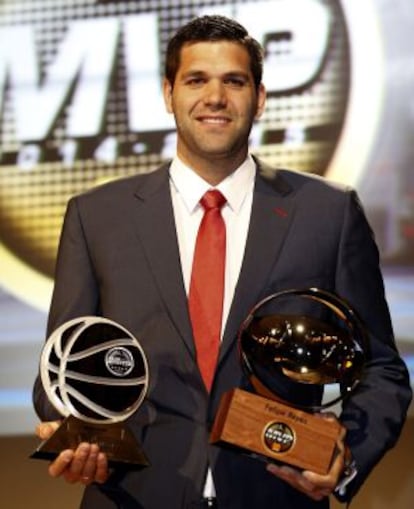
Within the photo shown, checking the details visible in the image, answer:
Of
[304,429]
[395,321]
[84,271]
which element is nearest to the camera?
[304,429]

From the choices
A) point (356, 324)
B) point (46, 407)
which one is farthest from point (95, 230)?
point (356, 324)

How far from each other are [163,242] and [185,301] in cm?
13

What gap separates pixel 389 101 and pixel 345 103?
122 mm

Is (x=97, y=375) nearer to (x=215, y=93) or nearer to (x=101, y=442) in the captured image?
(x=101, y=442)

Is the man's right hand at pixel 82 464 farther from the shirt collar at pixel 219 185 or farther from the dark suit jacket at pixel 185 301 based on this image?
the shirt collar at pixel 219 185

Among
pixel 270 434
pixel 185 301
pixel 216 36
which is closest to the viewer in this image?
pixel 270 434

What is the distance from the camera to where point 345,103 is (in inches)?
123

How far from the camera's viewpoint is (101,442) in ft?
5.93

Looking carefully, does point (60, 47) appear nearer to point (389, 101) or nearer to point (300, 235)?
point (389, 101)

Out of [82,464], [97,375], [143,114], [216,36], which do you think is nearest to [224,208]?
[216,36]

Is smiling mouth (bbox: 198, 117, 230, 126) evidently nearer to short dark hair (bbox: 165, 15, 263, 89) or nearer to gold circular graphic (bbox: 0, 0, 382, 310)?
short dark hair (bbox: 165, 15, 263, 89)

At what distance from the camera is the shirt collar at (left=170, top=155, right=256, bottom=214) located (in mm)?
2100

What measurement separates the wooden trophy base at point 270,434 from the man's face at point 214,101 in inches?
20.2

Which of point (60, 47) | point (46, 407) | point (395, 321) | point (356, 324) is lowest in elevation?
point (395, 321)
